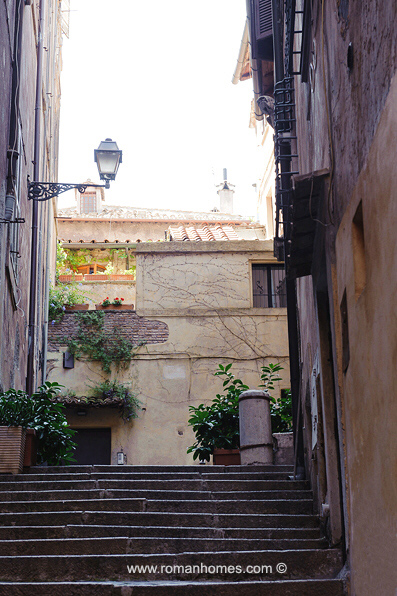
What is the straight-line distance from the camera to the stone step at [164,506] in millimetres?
6699

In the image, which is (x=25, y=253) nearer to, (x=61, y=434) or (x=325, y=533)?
(x=61, y=434)

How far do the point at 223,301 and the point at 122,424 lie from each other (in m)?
3.71

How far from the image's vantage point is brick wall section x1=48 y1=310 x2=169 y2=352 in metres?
17.6

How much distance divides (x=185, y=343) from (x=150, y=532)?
1154 centimetres

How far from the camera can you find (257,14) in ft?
44.4

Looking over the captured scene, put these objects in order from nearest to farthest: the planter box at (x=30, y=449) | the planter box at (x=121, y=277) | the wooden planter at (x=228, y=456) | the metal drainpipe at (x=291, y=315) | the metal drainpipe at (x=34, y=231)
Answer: the planter box at (x=30, y=449), the metal drainpipe at (x=291, y=315), the wooden planter at (x=228, y=456), the metal drainpipe at (x=34, y=231), the planter box at (x=121, y=277)

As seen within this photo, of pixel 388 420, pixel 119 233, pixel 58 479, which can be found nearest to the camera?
pixel 388 420

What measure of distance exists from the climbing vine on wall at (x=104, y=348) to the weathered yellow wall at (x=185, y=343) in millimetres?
186

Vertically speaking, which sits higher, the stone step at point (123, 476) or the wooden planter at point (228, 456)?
the wooden planter at point (228, 456)

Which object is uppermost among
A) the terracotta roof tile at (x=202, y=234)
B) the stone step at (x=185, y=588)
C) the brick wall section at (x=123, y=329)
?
the terracotta roof tile at (x=202, y=234)

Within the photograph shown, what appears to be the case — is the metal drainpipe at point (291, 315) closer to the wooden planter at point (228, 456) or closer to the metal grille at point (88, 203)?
the wooden planter at point (228, 456)

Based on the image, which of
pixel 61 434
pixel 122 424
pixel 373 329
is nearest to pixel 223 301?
pixel 122 424

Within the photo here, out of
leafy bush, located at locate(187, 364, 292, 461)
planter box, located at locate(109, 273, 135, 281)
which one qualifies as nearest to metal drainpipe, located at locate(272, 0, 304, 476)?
leafy bush, located at locate(187, 364, 292, 461)

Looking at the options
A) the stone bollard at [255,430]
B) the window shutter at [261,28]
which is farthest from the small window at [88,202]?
the stone bollard at [255,430]
